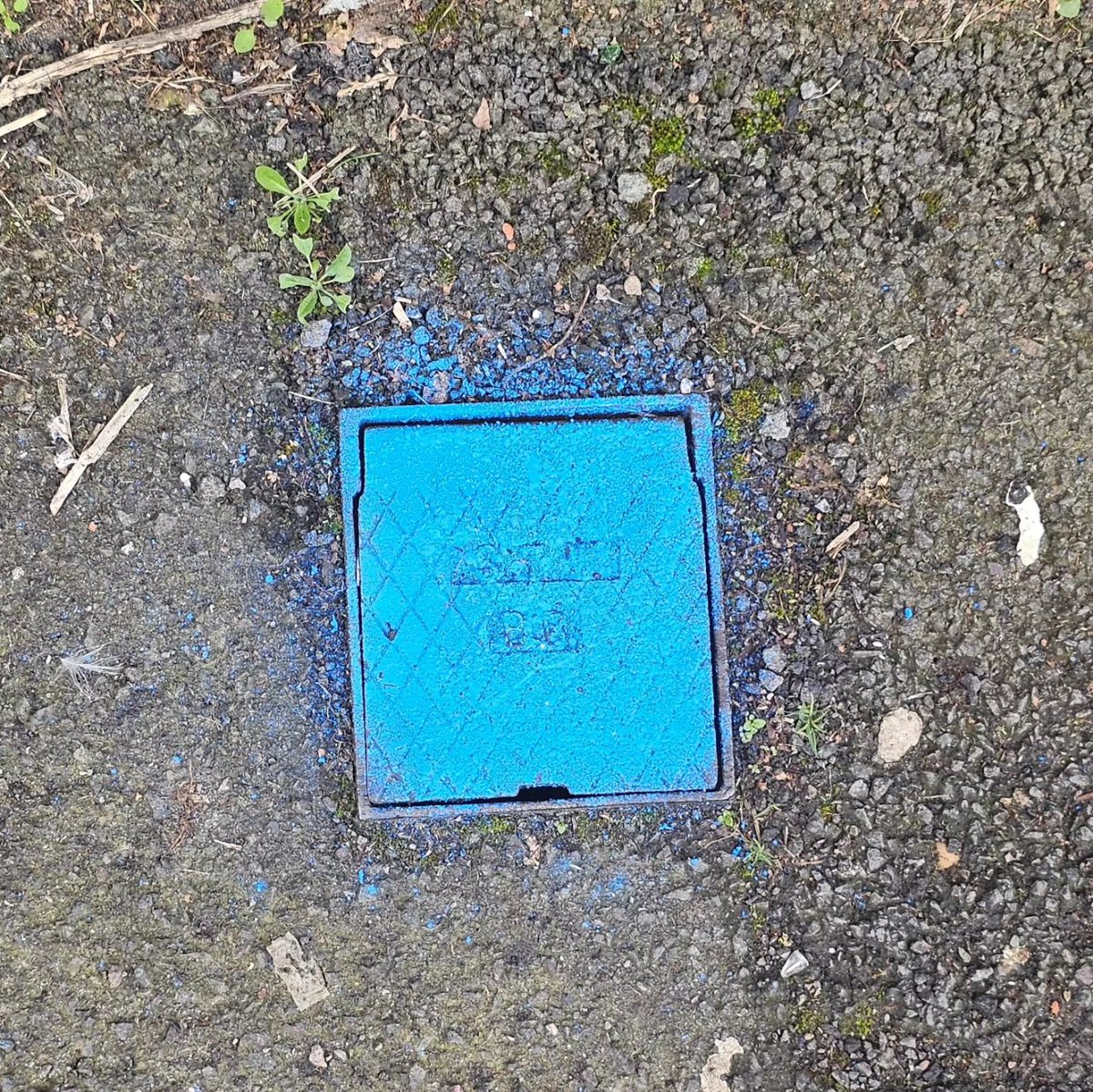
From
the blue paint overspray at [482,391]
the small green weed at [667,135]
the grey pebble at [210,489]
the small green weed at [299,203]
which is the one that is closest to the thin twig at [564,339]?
the blue paint overspray at [482,391]

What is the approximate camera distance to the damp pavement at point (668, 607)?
169 centimetres

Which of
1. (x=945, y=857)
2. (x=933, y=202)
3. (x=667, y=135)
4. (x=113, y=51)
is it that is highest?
(x=113, y=51)

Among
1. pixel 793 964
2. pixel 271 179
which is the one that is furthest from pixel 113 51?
pixel 793 964

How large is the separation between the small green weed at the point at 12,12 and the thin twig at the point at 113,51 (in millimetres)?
99

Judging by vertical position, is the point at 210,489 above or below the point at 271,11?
below

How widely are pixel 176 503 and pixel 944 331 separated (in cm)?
180

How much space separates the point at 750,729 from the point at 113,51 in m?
2.09

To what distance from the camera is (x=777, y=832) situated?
5.63 feet

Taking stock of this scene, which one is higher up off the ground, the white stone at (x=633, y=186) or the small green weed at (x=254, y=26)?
the small green weed at (x=254, y=26)

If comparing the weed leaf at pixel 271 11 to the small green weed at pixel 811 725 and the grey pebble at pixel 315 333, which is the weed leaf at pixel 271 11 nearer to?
the grey pebble at pixel 315 333

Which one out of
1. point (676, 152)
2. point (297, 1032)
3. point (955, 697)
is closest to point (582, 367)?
point (676, 152)

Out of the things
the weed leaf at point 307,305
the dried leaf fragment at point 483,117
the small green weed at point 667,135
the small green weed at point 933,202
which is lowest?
the weed leaf at point 307,305

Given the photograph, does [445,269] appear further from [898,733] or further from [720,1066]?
[720,1066]

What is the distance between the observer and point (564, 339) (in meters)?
1.72
